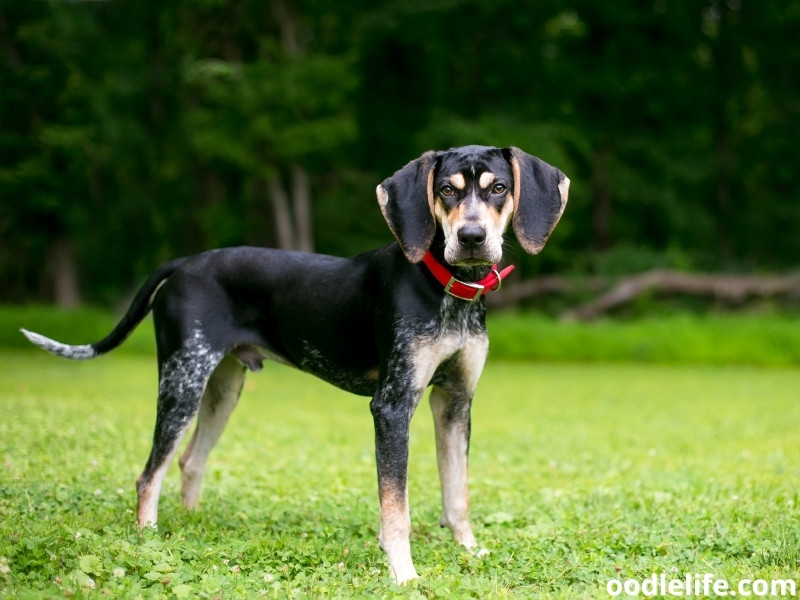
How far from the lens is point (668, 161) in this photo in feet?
103

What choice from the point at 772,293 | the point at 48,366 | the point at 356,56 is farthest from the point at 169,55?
the point at 772,293

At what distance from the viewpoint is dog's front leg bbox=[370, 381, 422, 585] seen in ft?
17.1

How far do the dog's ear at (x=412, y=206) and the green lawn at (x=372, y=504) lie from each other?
6.20 ft

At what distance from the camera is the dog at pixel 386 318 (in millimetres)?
5324

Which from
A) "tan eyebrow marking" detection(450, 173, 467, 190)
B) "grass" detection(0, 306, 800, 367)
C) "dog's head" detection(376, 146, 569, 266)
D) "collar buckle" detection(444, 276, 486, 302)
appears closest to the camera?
"dog's head" detection(376, 146, 569, 266)

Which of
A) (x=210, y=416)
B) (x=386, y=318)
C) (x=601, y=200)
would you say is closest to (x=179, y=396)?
(x=210, y=416)

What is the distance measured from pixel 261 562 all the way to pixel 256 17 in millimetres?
28158

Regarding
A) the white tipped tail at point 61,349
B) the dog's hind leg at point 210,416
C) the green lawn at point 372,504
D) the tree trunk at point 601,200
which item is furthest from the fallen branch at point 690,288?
the white tipped tail at point 61,349

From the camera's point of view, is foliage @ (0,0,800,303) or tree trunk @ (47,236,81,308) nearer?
foliage @ (0,0,800,303)

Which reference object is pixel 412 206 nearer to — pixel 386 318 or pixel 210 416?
pixel 386 318

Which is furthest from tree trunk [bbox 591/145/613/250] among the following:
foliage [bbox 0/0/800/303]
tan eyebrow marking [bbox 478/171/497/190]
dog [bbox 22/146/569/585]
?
tan eyebrow marking [bbox 478/171/497/190]

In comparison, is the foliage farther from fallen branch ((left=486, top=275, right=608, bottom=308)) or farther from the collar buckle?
the collar buckle

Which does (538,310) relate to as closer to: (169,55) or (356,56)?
(356,56)

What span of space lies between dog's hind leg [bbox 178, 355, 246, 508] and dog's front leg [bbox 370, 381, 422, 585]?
1617 mm
